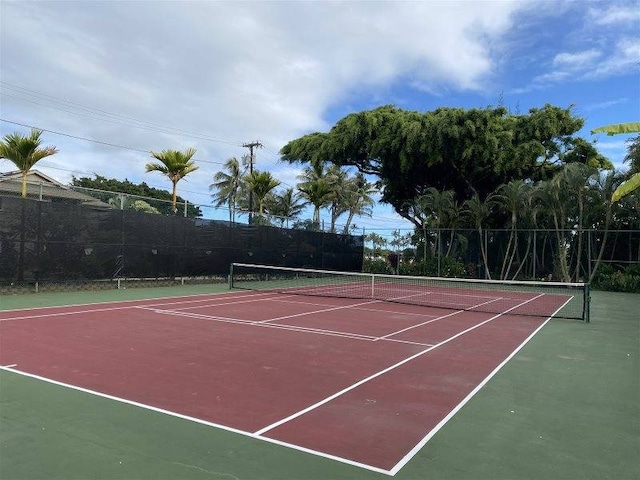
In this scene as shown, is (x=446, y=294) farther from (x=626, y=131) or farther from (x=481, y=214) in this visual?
(x=626, y=131)

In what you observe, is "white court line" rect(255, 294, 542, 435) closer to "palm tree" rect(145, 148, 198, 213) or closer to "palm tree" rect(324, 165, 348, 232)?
"palm tree" rect(145, 148, 198, 213)

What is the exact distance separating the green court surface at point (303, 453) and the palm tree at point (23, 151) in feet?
33.2

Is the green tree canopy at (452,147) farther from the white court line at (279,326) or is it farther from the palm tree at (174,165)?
the white court line at (279,326)

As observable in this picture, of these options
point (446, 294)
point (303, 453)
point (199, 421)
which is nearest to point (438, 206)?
point (446, 294)

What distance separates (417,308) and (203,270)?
8833 mm

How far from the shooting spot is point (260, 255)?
70.3ft

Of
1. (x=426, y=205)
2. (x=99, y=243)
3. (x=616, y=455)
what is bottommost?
(x=616, y=455)

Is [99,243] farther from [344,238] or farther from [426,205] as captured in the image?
[426,205]

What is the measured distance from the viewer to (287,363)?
6.61 m

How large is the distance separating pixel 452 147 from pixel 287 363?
21367mm

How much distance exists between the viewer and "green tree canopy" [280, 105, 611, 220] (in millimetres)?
25094

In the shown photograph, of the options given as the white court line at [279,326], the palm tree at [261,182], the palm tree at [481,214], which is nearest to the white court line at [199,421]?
the white court line at [279,326]

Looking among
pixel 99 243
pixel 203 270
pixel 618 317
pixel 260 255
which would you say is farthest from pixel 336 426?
pixel 260 255

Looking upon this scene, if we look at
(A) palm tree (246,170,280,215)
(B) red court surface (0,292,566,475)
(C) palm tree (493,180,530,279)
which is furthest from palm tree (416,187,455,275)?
(B) red court surface (0,292,566,475)
